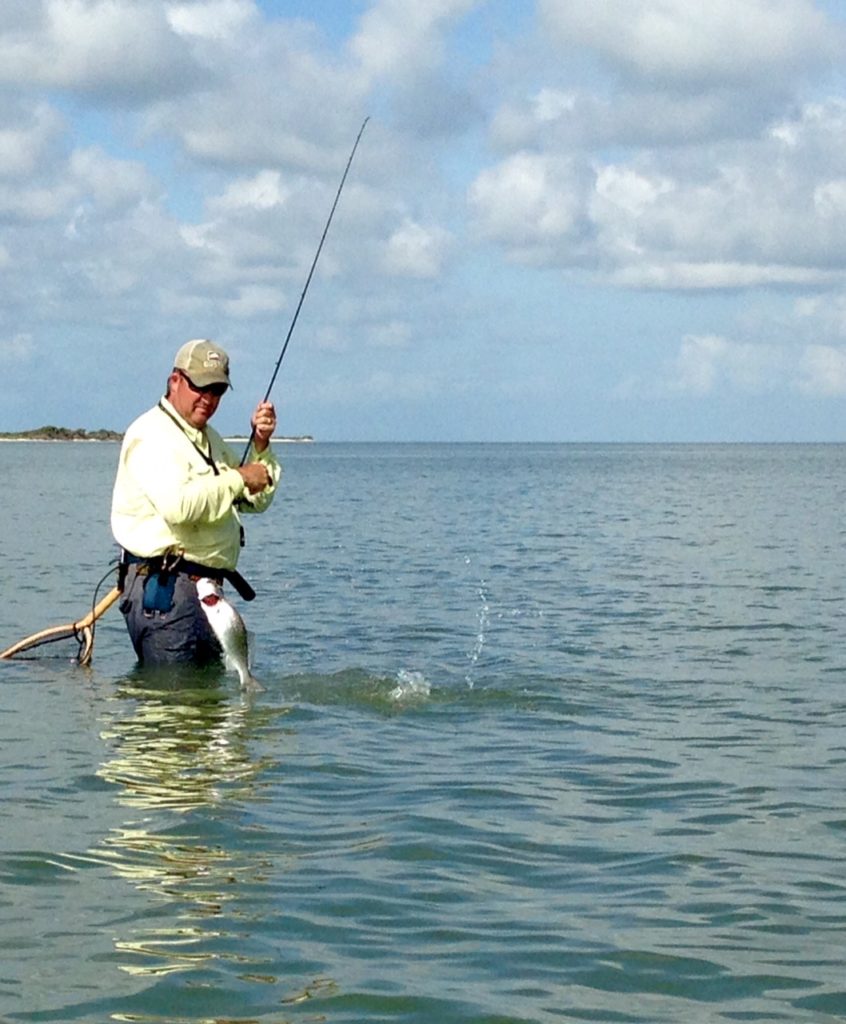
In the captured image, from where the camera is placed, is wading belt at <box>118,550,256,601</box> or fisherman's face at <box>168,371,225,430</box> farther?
wading belt at <box>118,550,256,601</box>

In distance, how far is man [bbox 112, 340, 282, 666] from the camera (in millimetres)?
10484

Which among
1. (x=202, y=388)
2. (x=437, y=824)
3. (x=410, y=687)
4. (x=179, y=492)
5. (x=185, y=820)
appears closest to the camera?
(x=185, y=820)

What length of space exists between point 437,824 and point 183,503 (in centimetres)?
330

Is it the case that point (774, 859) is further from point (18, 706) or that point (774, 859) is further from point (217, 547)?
point (18, 706)

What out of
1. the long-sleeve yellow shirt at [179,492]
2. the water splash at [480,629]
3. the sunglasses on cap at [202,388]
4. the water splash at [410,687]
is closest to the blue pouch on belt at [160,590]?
the long-sleeve yellow shirt at [179,492]

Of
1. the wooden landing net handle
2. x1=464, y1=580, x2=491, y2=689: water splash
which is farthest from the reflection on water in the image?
x1=464, y1=580, x2=491, y2=689: water splash

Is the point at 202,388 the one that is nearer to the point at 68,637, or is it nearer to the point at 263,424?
the point at 263,424

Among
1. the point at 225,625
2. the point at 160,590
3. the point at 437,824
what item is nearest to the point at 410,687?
the point at 225,625

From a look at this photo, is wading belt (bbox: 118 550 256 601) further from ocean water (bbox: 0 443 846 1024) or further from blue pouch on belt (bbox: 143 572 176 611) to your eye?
ocean water (bbox: 0 443 846 1024)

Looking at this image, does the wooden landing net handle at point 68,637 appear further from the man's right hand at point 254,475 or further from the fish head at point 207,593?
the man's right hand at point 254,475

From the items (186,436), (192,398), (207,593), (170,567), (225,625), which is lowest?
(225,625)

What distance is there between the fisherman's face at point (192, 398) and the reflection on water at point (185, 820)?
6.75ft

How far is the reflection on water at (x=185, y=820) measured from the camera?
6.25m

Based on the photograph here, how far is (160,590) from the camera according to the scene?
11.0 meters
